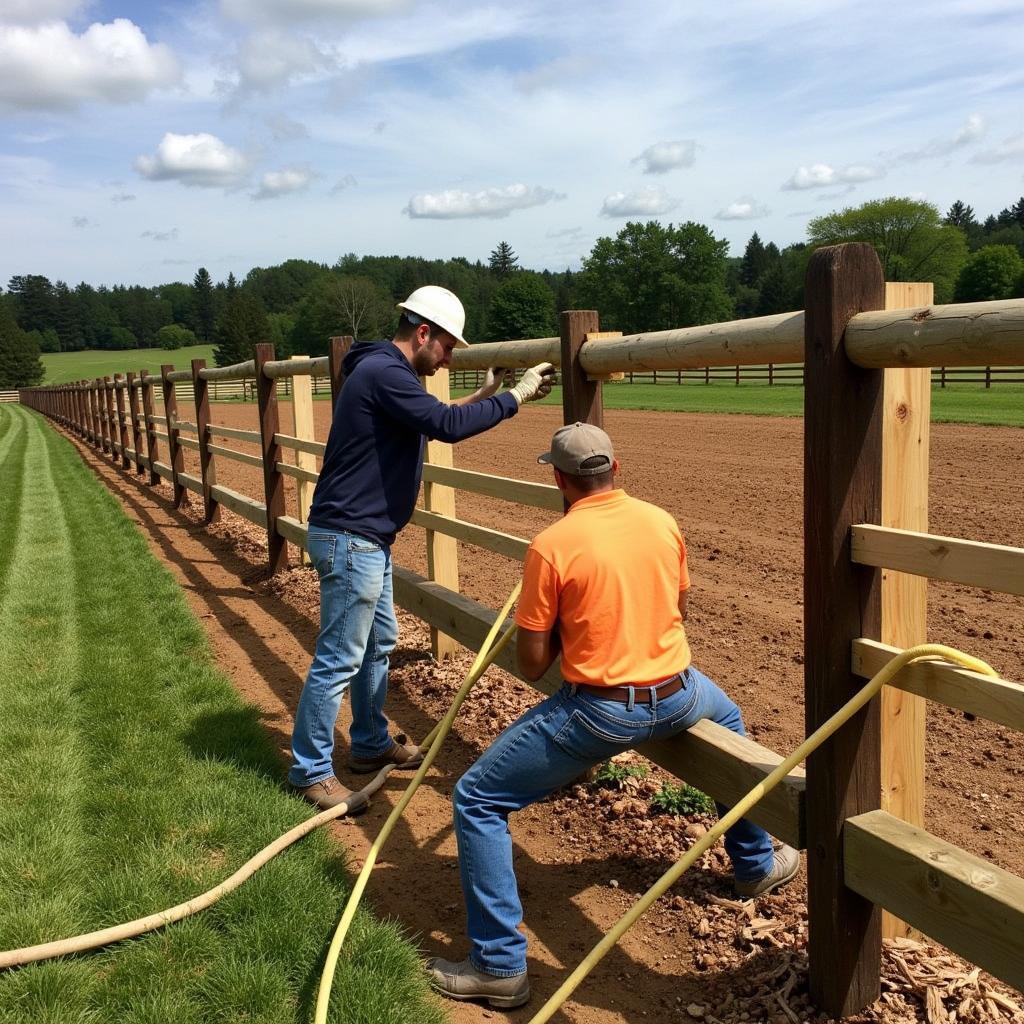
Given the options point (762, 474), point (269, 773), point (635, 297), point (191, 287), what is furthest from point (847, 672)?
point (191, 287)

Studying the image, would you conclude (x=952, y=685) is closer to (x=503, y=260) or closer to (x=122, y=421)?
(x=122, y=421)

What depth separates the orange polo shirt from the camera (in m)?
2.73

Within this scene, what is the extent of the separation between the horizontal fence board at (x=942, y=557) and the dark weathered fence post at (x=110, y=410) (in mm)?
20767

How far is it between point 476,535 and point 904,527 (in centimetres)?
294

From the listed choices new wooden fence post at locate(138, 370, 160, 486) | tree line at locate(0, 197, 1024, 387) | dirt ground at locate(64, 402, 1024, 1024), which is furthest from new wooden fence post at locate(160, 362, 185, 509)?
tree line at locate(0, 197, 1024, 387)

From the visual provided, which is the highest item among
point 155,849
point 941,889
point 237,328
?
point 237,328

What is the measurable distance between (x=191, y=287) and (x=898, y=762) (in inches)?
6792

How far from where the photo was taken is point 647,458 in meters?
15.8

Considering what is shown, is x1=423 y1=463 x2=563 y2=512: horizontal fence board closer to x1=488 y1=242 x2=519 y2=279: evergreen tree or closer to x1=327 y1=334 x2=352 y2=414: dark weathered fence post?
x1=327 y1=334 x2=352 y2=414: dark weathered fence post

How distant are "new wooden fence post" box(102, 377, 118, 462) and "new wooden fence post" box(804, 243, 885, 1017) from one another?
20.6 m

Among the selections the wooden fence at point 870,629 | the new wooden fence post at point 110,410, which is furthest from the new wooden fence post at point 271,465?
the new wooden fence post at point 110,410

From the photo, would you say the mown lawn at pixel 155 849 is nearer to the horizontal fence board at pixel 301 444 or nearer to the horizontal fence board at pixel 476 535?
the horizontal fence board at pixel 476 535

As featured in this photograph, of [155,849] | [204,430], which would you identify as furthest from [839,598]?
[204,430]

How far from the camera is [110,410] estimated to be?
858 inches
